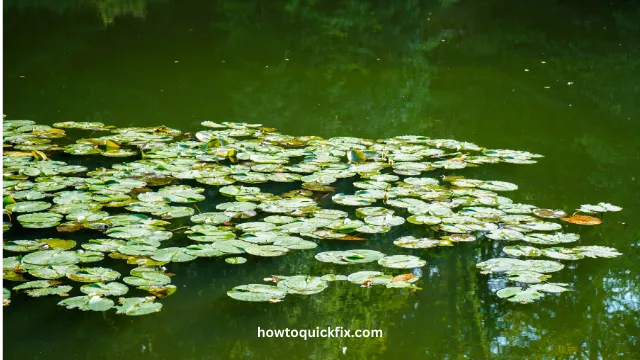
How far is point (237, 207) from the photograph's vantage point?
268 centimetres

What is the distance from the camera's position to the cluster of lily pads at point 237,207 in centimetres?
221

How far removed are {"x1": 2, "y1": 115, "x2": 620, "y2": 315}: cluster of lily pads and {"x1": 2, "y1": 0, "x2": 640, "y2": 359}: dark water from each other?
6 cm

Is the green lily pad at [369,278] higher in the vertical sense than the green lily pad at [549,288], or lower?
higher

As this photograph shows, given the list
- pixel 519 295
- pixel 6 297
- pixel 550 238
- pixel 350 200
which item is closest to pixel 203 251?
pixel 6 297

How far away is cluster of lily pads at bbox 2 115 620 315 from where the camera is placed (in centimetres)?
221

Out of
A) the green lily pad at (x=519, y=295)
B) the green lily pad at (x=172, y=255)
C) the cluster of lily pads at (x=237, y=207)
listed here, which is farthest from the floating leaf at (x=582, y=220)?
the green lily pad at (x=172, y=255)

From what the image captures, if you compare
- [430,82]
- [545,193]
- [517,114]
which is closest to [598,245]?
[545,193]

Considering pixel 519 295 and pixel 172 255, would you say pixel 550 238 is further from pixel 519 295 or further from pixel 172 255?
pixel 172 255

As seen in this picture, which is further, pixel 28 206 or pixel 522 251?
pixel 28 206

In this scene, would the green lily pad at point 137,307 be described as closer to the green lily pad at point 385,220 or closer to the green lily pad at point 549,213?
the green lily pad at point 385,220

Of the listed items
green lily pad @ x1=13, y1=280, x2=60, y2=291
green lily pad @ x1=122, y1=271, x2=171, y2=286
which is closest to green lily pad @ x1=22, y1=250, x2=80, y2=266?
green lily pad @ x1=13, y1=280, x2=60, y2=291

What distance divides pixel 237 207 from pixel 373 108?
205 centimetres

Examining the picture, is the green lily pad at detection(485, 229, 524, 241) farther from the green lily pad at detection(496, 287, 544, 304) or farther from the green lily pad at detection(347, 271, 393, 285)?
the green lily pad at detection(347, 271, 393, 285)

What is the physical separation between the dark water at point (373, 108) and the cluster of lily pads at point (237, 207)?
0.19 feet
